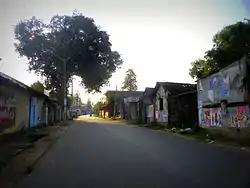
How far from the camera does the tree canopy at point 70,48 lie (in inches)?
1918

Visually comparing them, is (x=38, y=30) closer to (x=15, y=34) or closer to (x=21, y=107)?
(x=15, y=34)

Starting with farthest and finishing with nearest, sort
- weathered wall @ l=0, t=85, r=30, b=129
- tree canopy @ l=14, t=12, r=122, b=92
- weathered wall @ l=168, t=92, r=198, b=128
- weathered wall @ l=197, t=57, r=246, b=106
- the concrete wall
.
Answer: tree canopy @ l=14, t=12, r=122, b=92, weathered wall @ l=168, t=92, r=198, b=128, weathered wall @ l=197, t=57, r=246, b=106, the concrete wall, weathered wall @ l=0, t=85, r=30, b=129

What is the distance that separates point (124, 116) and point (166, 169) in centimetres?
6536

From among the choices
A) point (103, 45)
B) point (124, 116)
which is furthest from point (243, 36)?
point (124, 116)

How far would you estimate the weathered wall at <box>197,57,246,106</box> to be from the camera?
21.3m

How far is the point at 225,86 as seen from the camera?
23.8 m

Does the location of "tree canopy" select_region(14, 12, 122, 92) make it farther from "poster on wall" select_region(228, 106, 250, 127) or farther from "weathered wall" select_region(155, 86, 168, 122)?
"poster on wall" select_region(228, 106, 250, 127)

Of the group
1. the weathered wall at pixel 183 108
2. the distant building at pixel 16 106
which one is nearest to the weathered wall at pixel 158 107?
the weathered wall at pixel 183 108

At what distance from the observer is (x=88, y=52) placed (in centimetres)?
4881

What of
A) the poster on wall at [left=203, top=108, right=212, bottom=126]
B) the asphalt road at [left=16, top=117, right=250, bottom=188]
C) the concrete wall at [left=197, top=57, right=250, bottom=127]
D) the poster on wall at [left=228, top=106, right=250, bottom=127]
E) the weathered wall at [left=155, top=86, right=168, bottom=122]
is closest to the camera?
the asphalt road at [left=16, top=117, right=250, bottom=188]

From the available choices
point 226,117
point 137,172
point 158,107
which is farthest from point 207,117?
point 137,172

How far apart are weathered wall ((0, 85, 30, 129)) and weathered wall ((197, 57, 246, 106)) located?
14.1 m

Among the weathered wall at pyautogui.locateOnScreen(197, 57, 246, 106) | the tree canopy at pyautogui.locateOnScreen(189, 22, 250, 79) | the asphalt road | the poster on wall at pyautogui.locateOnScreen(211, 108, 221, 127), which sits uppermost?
the tree canopy at pyautogui.locateOnScreen(189, 22, 250, 79)

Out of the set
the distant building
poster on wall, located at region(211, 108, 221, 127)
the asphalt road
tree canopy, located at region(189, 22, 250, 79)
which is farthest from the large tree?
the asphalt road
